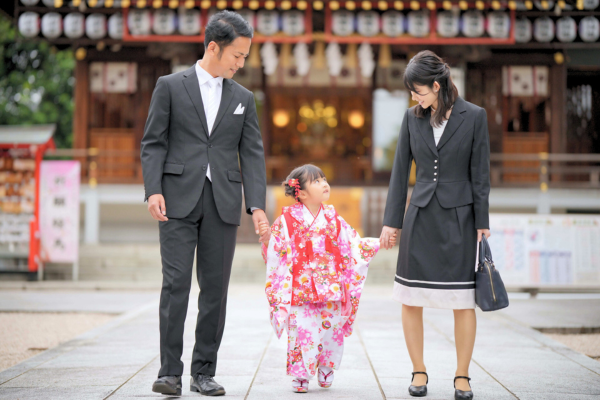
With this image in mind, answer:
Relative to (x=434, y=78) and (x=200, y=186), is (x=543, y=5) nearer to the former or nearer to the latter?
(x=434, y=78)

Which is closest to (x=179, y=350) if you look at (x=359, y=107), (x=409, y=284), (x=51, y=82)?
(x=409, y=284)

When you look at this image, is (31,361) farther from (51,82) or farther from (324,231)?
(51,82)

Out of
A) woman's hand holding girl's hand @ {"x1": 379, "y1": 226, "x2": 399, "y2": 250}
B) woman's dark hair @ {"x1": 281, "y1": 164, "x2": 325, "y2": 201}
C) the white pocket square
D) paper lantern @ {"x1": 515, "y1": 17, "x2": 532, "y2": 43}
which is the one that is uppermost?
paper lantern @ {"x1": 515, "y1": 17, "x2": 532, "y2": 43}

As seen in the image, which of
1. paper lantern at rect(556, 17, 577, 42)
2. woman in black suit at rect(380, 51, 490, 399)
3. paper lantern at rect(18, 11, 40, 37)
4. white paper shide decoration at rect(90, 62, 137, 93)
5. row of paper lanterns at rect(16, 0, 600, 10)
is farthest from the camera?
white paper shide decoration at rect(90, 62, 137, 93)

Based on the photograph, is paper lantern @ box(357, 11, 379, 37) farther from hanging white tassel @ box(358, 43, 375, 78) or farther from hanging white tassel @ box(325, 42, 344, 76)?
hanging white tassel @ box(325, 42, 344, 76)

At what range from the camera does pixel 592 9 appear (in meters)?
12.3

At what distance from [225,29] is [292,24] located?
878cm

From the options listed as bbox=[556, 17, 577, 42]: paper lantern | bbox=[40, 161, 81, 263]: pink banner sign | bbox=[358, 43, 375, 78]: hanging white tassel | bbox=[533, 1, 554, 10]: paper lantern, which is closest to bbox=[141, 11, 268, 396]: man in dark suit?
bbox=[40, 161, 81, 263]: pink banner sign

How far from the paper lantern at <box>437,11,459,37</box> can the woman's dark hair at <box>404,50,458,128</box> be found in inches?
348

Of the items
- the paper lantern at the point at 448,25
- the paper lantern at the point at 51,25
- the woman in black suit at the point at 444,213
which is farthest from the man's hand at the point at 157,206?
the paper lantern at the point at 51,25

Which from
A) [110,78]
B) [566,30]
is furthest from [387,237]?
[110,78]

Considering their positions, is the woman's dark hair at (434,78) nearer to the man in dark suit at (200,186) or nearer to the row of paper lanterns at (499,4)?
the man in dark suit at (200,186)

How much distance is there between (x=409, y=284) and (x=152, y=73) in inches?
439

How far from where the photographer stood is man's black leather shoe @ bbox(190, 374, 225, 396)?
3.23m
